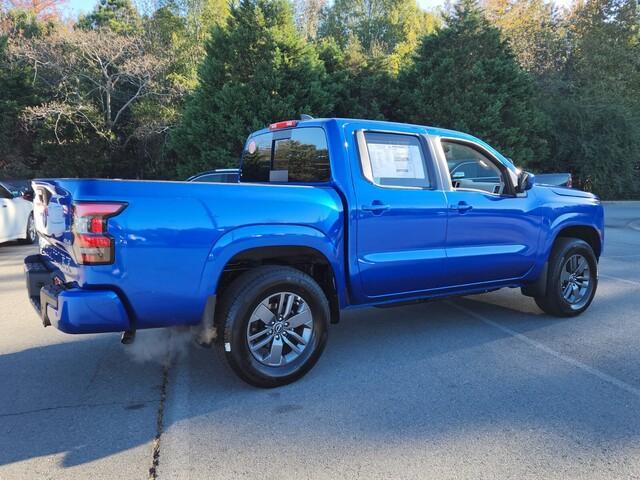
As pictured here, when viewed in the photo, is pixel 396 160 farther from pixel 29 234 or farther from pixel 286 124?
pixel 29 234

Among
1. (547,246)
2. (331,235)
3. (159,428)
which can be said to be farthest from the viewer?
(547,246)

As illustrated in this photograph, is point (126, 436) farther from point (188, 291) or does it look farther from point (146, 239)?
point (146, 239)

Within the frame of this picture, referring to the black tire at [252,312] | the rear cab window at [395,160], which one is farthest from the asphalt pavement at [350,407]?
the rear cab window at [395,160]

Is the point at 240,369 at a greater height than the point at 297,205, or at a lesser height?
lesser

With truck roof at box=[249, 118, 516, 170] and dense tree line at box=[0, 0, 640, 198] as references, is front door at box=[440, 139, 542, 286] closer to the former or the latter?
truck roof at box=[249, 118, 516, 170]

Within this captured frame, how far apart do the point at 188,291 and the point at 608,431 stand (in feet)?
9.14

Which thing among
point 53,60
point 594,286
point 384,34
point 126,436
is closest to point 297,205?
point 126,436

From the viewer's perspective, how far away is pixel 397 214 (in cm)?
427

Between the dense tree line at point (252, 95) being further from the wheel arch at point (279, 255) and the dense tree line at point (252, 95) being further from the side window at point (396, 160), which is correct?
the wheel arch at point (279, 255)

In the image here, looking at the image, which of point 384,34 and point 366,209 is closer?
point 366,209

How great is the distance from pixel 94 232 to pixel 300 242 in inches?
54.8

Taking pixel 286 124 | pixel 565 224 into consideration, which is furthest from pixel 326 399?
pixel 565 224

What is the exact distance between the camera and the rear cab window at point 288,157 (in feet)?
14.2

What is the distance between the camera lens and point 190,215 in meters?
3.35
